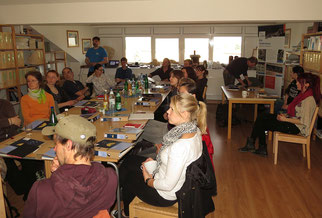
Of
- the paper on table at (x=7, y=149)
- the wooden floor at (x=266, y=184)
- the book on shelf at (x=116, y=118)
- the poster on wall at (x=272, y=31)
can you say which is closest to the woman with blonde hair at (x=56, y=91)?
the book on shelf at (x=116, y=118)

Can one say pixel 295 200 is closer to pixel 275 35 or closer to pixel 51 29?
pixel 275 35

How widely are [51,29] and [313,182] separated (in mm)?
7229

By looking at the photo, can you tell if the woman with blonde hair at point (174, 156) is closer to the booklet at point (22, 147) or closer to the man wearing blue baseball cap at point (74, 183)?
the man wearing blue baseball cap at point (74, 183)

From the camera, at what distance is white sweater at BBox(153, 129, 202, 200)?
192 cm

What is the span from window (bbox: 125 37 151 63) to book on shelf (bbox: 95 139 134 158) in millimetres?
7736

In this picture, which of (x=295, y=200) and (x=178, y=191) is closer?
(x=178, y=191)

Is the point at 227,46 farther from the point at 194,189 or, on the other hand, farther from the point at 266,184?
the point at 194,189

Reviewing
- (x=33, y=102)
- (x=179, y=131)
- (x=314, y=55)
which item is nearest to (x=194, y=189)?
(x=179, y=131)

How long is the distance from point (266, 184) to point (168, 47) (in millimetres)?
7135

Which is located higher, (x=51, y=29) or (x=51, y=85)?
(x=51, y=29)

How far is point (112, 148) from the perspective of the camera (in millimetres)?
2430

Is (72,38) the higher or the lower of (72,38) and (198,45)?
the higher

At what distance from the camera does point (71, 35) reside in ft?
28.7

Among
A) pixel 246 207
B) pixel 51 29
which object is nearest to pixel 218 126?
pixel 246 207
